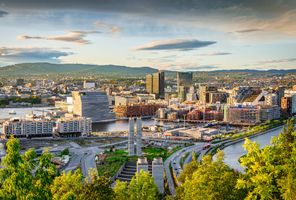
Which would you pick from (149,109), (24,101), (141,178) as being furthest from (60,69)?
(141,178)

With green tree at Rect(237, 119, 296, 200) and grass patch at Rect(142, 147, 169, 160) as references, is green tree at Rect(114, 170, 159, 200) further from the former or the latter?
grass patch at Rect(142, 147, 169, 160)

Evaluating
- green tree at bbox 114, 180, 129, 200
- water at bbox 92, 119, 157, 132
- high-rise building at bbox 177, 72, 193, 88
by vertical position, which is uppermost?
high-rise building at bbox 177, 72, 193, 88

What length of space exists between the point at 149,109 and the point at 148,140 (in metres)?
13.7

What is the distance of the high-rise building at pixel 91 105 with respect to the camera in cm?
2592

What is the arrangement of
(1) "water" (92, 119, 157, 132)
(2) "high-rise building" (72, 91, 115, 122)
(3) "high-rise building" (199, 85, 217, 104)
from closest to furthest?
(1) "water" (92, 119, 157, 132), (2) "high-rise building" (72, 91, 115, 122), (3) "high-rise building" (199, 85, 217, 104)

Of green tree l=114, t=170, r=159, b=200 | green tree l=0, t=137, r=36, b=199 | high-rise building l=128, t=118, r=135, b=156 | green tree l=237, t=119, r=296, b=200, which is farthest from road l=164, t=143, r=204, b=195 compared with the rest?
green tree l=0, t=137, r=36, b=199

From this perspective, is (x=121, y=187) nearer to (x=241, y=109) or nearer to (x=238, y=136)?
(x=238, y=136)

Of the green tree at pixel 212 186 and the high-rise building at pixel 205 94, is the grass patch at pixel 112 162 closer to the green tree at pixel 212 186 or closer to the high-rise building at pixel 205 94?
the green tree at pixel 212 186

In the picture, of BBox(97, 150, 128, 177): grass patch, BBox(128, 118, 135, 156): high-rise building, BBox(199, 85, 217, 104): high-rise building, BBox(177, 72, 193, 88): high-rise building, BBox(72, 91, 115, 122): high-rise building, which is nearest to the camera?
BBox(97, 150, 128, 177): grass patch

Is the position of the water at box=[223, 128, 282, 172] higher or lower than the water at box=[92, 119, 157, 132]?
higher

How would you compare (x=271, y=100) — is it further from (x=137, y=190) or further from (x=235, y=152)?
(x=137, y=190)

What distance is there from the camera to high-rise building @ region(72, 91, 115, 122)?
2592 centimetres

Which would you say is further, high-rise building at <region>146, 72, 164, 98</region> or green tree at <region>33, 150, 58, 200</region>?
high-rise building at <region>146, 72, 164, 98</region>

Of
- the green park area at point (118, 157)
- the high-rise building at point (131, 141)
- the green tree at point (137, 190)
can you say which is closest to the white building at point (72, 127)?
the green park area at point (118, 157)
